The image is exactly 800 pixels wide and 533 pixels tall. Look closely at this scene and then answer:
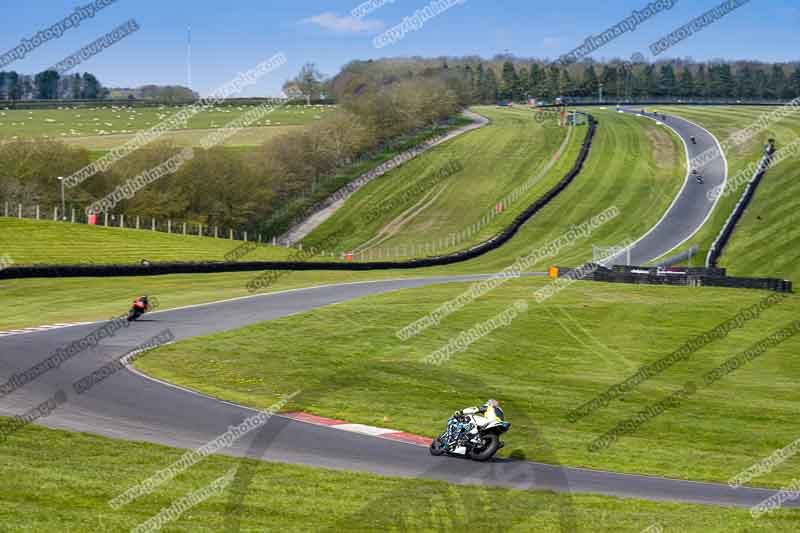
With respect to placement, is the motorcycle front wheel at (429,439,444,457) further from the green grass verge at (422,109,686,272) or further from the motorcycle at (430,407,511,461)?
the green grass verge at (422,109,686,272)

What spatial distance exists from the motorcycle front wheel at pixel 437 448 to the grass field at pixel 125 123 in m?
A: 106

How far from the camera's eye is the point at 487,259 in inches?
3029

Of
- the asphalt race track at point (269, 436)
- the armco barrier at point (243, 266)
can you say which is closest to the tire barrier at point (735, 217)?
the armco barrier at point (243, 266)

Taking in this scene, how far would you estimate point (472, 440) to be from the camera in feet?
61.9

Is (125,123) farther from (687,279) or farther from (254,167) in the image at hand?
(687,279)

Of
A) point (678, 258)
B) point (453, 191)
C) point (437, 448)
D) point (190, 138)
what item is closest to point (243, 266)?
point (678, 258)

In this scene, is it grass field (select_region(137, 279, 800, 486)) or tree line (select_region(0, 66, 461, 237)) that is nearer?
grass field (select_region(137, 279, 800, 486))

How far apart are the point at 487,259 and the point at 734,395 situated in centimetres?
4867

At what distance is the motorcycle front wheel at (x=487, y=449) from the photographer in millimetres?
18703

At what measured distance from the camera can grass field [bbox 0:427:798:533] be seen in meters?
12.4

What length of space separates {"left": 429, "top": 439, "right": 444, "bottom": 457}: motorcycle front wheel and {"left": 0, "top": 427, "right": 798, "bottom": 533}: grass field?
2.75 meters

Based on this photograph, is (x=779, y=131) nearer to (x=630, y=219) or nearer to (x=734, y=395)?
(x=630, y=219)

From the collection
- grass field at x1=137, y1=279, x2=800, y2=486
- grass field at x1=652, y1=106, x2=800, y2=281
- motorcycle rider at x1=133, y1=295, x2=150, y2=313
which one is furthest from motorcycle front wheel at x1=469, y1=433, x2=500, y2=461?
grass field at x1=652, y1=106, x2=800, y2=281

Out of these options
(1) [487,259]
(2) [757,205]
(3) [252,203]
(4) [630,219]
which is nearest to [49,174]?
(3) [252,203]
